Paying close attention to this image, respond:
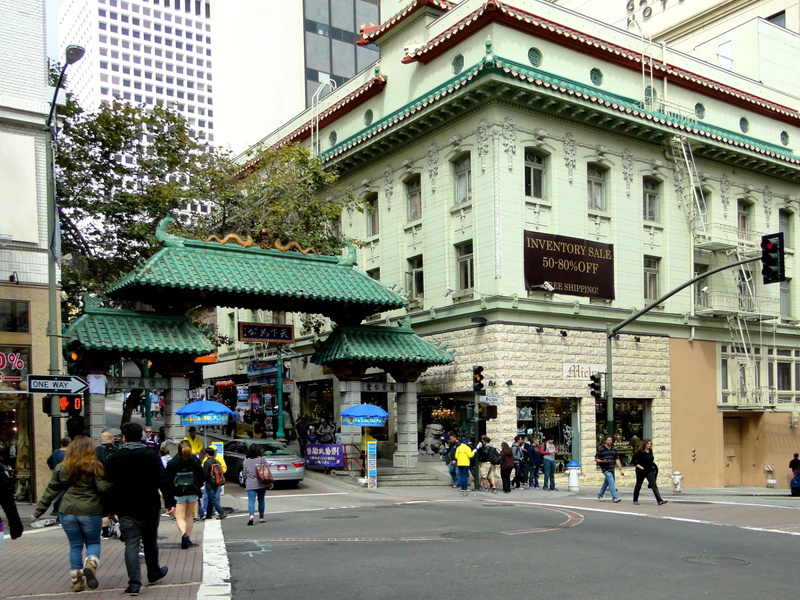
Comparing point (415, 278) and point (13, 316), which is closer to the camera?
point (13, 316)

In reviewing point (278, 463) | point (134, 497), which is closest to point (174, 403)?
point (278, 463)

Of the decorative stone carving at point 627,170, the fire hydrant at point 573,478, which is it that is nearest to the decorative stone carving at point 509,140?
the decorative stone carving at point 627,170

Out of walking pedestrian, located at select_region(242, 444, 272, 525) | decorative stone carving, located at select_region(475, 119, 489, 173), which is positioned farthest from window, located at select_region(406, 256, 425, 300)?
walking pedestrian, located at select_region(242, 444, 272, 525)

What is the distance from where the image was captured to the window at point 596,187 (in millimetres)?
31547

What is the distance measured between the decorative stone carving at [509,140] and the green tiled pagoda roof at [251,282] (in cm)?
644

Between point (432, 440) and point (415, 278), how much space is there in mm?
6590

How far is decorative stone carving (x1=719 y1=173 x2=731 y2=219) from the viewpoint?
3494 cm

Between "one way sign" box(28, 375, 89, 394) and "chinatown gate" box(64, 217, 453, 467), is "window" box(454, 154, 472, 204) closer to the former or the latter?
"chinatown gate" box(64, 217, 453, 467)

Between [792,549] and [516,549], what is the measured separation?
4323mm

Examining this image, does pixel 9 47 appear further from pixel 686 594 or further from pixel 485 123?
pixel 686 594

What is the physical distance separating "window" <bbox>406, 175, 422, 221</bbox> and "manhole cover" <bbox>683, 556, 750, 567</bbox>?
22458mm

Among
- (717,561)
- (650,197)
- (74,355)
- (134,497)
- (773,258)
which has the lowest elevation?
(717,561)

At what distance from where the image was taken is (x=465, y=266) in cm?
3088

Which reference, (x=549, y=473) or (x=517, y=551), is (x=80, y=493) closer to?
(x=517, y=551)
